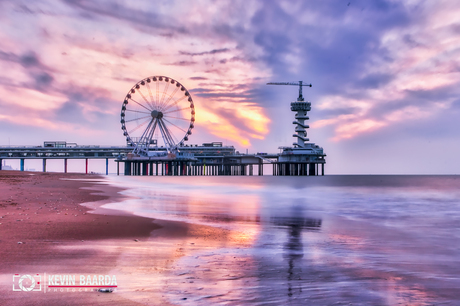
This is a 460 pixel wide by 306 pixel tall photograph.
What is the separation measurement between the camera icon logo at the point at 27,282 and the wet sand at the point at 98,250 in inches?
3.1

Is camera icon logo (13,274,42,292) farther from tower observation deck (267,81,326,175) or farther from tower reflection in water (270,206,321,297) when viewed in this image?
tower observation deck (267,81,326,175)

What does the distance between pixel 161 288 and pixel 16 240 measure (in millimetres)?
4226

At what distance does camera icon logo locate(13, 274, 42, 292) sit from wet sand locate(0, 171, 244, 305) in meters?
0.08

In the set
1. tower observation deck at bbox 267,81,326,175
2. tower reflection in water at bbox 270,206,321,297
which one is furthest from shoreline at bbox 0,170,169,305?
tower observation deck at bbox 267,81,326,175

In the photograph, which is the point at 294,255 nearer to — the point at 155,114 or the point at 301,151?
the point at 155,114

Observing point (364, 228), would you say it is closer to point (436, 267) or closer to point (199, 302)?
point (436, 267)

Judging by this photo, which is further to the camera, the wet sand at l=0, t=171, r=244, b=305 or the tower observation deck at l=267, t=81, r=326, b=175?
the tower observation deck at l=267, t=81, r=326, b=175

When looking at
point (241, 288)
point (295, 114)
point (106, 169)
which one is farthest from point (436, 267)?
point (106, 169)

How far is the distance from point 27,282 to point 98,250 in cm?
220

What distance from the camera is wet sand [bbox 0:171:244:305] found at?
4457mm

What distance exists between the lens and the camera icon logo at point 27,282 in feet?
14.9

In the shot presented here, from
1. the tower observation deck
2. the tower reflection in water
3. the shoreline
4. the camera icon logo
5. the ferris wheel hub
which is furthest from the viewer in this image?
the tower observation deck

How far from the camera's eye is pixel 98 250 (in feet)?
22.8

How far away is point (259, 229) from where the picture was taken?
36.6 ft
